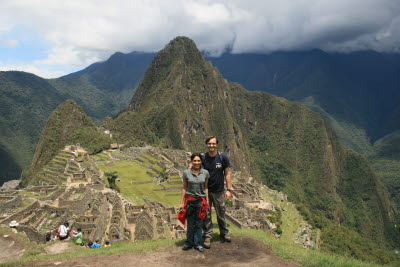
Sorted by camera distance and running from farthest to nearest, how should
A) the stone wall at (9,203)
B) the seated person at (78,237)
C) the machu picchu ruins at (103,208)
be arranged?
the stone wall at (9,203)
the machu picchu ruins at (103,208)
the seated person at (78,237)

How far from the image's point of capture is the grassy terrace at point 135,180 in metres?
35.1

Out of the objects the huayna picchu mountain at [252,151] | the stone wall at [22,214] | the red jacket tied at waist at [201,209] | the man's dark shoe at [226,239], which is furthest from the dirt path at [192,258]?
the huayna picchu mountain at [252,151]

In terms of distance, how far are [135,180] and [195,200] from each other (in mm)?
35187

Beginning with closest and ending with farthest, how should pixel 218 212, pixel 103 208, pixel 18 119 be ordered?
pixel 218 212
pixel 103 208
pixel 18 119

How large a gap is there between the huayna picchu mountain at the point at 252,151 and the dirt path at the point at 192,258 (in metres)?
93.4

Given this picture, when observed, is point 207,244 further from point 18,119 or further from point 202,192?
point 18,119

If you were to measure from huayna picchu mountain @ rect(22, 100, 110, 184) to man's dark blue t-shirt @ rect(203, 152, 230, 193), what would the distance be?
203 feet

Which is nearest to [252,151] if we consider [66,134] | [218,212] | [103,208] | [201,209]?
[66,134]

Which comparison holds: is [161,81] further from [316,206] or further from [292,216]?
[292,216]

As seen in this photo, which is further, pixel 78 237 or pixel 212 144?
pixel 78 237

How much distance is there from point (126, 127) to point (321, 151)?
14072cm

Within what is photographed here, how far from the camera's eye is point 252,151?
7869 inches

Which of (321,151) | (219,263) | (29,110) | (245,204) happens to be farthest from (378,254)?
(29,110)

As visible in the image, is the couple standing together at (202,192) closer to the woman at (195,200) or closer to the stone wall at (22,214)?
the woman at (195,200)
